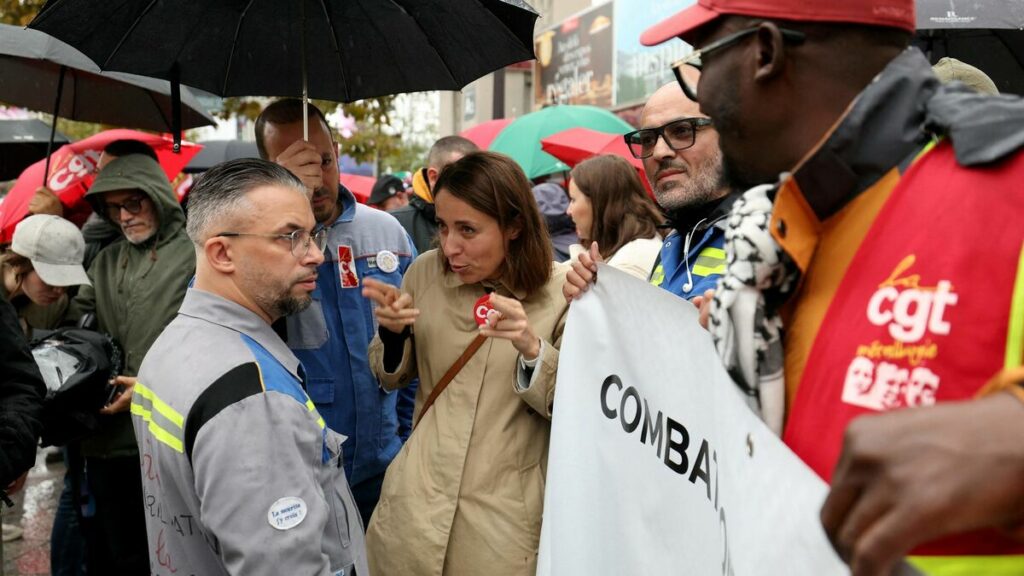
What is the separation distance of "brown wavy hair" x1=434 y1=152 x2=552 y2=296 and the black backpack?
5.65 feet

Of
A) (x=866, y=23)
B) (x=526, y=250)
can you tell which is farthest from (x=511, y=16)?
(x=866, y=23)

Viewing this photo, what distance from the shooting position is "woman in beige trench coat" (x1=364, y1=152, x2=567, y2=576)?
2.94m

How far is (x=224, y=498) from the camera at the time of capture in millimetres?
2170

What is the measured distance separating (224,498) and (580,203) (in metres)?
2.90

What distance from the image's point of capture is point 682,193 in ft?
9.57

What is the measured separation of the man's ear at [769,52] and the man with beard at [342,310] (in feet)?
7.98

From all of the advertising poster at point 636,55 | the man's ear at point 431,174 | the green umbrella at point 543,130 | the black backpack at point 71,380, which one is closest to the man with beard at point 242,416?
the black backpack at point 71,380

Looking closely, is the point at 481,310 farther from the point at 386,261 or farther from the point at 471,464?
the point at 386,261

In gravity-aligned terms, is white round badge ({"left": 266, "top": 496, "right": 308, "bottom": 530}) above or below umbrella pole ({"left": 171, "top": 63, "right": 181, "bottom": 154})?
below

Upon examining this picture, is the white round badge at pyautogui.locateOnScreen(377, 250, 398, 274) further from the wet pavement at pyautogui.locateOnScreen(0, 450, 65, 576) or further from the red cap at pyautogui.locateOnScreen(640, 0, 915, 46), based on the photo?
the wet pavement at pyautogui.locateOnScreen(0, 450, 65, 576)

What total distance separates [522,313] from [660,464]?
2.91ft

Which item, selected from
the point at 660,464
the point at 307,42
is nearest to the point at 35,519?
the point at 307,42

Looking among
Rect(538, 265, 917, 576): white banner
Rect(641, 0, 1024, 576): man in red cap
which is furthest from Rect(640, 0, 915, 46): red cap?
Rect(538, 265, 917, 576): white banner

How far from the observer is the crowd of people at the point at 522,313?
99 centimetres
